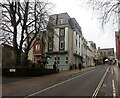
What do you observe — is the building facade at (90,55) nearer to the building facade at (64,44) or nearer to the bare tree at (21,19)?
the building facade at (64,44)

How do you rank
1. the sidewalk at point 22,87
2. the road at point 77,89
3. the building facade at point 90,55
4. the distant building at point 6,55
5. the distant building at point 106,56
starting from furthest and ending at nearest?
the distant building at point 106,56
the building facade at point 90,55
the distant building at point 6,55
the sidewalk at point 22,87
the road at point 77,89

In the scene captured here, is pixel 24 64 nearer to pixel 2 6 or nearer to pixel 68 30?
pixel 2 6

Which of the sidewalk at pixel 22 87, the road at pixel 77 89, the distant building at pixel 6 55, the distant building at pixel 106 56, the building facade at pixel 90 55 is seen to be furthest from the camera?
the distant building at pixel 106 56

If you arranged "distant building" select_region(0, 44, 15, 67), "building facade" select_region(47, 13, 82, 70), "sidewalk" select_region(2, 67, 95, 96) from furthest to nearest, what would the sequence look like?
"building facade" select_region(47, 13, 82, 70)
"distant building" select_region(0, 44, 15, 67)
"sidewalk" select_region(2, 67, 95, 96)

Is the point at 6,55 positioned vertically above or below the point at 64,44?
below

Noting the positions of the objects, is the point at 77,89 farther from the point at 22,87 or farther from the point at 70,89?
the point at 22,87

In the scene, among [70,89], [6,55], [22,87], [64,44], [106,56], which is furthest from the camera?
[106,56]

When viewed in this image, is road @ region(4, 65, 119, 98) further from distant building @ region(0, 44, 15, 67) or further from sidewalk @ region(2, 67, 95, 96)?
distant building @ region(0, 44, 15, 67)

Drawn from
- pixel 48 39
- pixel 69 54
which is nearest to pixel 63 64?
pixel 69 54

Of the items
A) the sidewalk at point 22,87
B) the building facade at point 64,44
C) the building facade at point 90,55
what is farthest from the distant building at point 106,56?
the sidewalk at point 22,87

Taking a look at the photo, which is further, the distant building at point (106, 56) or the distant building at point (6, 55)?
the distant building at point (106, 56)

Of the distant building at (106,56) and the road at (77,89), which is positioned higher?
the distant building at (106,56)

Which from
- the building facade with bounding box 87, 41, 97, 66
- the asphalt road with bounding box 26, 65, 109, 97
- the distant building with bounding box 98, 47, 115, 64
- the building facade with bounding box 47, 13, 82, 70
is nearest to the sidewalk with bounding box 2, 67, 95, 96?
the asphalt road with bounding box 26, 65, 109, 97

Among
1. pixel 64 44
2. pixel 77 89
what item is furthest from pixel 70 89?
pixel 64 44
